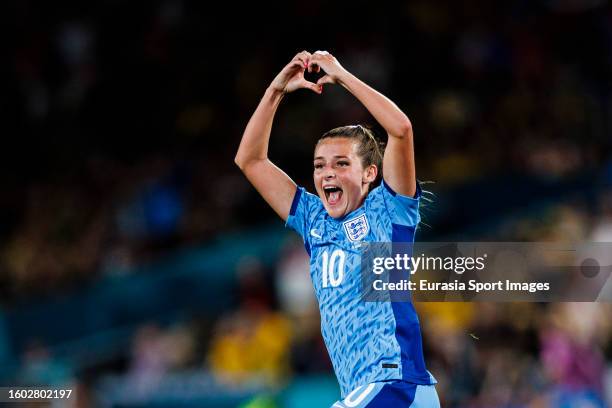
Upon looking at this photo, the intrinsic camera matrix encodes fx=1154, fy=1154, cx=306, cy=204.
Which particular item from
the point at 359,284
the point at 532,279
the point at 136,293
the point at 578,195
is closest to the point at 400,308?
the point at 359,284

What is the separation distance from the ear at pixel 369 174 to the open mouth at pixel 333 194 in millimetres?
124

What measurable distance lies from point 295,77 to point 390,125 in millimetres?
678

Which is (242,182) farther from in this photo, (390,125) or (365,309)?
(390,125)

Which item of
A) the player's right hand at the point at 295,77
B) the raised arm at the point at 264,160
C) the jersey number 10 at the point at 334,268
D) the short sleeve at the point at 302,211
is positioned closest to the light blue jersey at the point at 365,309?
the jersey number 10 at the point at 334,268

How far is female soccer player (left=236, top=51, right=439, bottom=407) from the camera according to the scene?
4898 millimetres

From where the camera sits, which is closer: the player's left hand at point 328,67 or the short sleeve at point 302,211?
the player's left hand at point 328,67

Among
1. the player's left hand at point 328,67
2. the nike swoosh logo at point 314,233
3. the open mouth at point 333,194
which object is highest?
the player's left hand at point 328,67

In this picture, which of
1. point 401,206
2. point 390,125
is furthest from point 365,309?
point 390,125

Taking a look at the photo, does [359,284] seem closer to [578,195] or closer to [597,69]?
[578,195]

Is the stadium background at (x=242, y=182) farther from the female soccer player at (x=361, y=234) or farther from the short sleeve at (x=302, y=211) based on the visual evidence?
the female soccer player at (x=361, y=234)

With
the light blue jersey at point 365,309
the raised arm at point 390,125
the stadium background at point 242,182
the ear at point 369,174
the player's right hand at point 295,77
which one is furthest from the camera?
the stadium background at point 242,182

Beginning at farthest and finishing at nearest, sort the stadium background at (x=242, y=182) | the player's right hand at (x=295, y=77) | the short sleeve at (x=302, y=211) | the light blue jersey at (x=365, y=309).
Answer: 1. the stadium background at (x=242, y=182)
2. the short sleeve at (x=302, y=211)
3. the player's right hand at (x=295, y=77)
4. the light blue jersey at (x=365, y=309)

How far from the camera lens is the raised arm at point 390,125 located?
4.86m

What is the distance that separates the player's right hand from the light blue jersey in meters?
0.57
